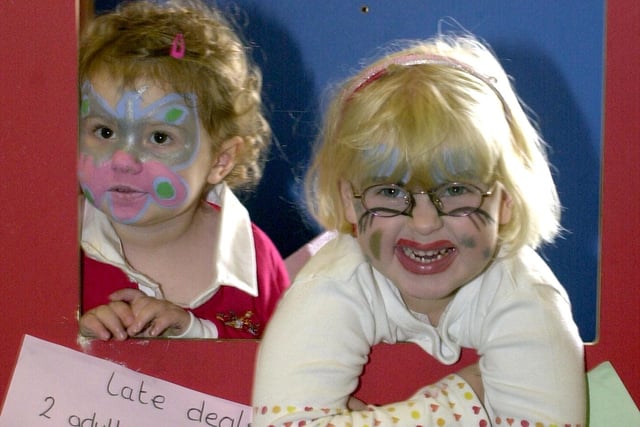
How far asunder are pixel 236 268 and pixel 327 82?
0.22 m

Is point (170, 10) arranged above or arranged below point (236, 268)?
above

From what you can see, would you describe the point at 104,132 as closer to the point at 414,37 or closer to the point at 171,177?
the point at 171,177

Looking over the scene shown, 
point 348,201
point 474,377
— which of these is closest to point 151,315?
point 348,201

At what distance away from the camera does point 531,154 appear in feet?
3.23

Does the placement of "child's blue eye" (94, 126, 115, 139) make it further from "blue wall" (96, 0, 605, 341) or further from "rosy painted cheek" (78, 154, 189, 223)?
"blue wall" (96, 0, 605, 341)

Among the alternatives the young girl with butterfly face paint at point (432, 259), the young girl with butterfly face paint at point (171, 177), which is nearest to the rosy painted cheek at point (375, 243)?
the young girl with butterfly face paint at point (432, 259)

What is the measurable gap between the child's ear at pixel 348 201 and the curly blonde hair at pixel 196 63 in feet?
0.31

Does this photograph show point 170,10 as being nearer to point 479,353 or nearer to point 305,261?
point 305,261

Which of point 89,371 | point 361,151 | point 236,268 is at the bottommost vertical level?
point 89,371

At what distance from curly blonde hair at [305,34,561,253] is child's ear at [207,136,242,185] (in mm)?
84

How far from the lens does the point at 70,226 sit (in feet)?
3.37

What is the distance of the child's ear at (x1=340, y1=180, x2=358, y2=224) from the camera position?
98cm

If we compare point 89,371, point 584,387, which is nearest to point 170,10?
point 89,371

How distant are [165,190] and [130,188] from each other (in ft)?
0.12
